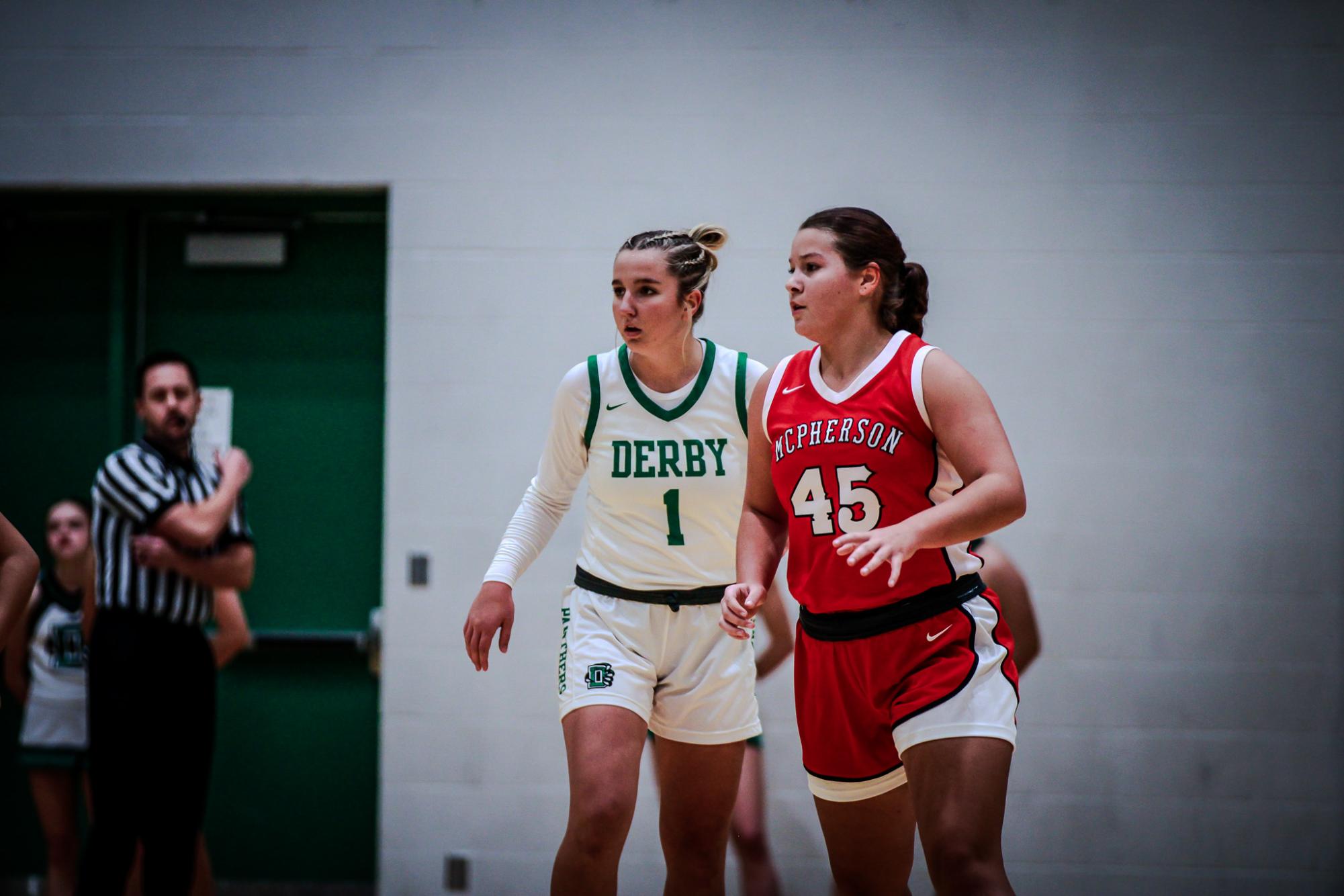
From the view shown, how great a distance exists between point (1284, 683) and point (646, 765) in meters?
2.28

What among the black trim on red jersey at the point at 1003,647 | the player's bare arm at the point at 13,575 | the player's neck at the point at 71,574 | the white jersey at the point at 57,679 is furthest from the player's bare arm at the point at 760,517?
the player's neck at the point at 71,574

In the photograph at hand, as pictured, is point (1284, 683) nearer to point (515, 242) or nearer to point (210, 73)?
point (515, 242)

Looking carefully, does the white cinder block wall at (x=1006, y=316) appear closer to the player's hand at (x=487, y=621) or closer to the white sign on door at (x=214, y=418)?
the white sign on door at (x=214, y=418)

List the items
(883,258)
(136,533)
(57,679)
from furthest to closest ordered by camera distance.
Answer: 1. (57,679)
2. (136,533)
3. (883,258)

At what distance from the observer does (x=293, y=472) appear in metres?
4.42

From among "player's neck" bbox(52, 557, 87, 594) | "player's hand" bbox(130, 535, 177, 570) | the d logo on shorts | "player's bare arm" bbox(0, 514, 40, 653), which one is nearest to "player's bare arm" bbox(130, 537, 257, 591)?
"player's hand" bbox(130, 535, 177, 570)

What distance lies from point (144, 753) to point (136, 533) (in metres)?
0.63

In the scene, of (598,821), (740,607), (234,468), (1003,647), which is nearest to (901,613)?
(1003,647)

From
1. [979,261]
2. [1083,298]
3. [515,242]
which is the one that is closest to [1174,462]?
[1083,298]

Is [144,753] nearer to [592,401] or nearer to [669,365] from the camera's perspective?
[592,401]

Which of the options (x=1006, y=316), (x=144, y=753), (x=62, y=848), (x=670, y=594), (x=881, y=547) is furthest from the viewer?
(x=1006, y=316)

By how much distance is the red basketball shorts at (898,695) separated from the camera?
207 centimetres

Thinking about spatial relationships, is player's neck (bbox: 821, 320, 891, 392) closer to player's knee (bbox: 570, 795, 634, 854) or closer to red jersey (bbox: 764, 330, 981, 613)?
red jersey (bbox: 764, 330, 981, 613)

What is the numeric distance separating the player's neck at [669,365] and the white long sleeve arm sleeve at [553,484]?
14 centimetres
